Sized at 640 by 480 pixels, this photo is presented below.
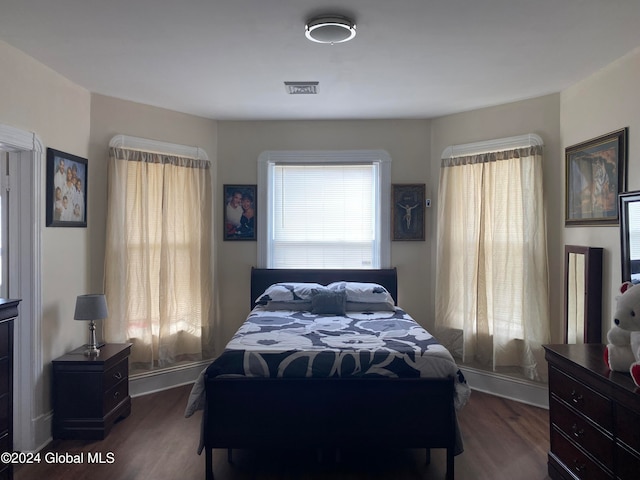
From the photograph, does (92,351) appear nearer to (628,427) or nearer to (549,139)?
(628,427)

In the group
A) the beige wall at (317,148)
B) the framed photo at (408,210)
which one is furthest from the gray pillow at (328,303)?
the framed photo at (408,210)

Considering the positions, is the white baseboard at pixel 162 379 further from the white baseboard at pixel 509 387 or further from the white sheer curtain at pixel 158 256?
the white baseboard at pixel 509 387

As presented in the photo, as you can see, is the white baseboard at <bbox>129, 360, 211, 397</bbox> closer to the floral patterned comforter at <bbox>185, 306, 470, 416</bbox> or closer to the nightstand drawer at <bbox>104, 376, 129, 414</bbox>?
the nightstand drawer at <bbox>104, 376, 129, 414</bbox>

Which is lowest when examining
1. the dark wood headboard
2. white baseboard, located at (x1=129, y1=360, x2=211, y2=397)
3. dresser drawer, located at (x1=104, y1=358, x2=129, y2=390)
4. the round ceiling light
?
white baseboard, located at (x1=129, y1=360, x2=211, y2=397)

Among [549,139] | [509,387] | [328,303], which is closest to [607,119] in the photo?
[549,139]

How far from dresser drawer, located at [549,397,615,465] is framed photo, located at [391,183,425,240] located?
6.99 ft

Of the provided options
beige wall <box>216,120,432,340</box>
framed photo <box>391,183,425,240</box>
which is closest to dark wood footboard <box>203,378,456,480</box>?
beige wall <box>216,120,432,340</box>

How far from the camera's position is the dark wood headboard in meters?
4.23

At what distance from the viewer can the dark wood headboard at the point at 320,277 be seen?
4.23m

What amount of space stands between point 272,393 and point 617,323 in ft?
Result: 6.06

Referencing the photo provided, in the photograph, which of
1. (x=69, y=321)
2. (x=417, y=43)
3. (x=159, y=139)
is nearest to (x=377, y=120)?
(x=417, y=43)

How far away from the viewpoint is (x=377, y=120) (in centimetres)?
434

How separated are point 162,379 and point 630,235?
387cm

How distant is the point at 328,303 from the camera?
3639 millimetres
